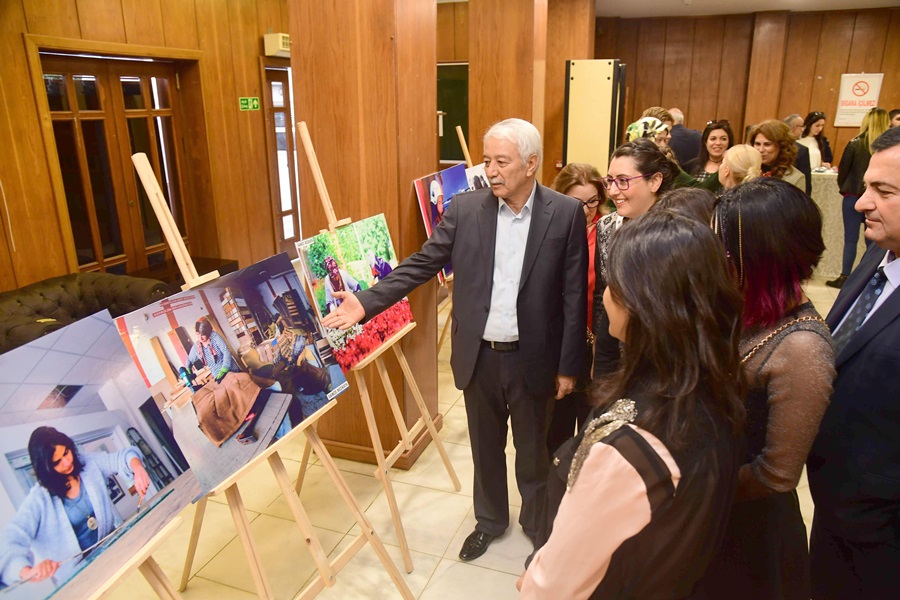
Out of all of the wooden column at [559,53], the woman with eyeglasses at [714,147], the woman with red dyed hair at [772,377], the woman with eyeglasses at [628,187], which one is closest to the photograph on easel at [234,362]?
the woman with eyeglasses at [628,187]

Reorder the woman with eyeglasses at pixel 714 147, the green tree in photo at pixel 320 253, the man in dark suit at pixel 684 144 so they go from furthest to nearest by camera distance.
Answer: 1. the man in dark suit at pixel 684 144
2. the woman with eyeglasses at pixel 714 147
3. the green tree in photo at pixel 320 253

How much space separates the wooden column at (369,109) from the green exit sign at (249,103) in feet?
11.9

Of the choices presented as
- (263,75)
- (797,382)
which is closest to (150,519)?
(797,382)

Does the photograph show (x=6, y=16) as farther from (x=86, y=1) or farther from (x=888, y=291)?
(x=888, y=291)

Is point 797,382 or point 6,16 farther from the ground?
point 6,16

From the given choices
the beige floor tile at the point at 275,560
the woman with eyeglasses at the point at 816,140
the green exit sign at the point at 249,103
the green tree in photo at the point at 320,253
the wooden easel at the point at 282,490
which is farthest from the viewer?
the woman with eyeglasses at the point at 816,140

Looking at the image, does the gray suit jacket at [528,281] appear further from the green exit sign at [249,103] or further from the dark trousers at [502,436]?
the green exit sign at [249,103]

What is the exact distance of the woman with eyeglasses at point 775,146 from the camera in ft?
12.3

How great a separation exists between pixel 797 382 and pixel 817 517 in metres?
0.58

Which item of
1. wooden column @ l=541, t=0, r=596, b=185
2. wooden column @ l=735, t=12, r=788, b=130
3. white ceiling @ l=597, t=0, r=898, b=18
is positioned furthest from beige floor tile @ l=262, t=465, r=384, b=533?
wooden column @ l=735, t=12, r=788, b=130

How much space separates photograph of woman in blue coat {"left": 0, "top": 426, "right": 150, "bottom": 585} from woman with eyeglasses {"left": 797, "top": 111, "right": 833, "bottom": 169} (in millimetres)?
7298

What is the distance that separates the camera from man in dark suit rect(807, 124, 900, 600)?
138 cm

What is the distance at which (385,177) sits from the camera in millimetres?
2852

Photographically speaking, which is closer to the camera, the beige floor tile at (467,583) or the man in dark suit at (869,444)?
the man in dark suit at (869,444)
